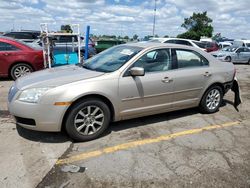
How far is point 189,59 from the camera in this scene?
5.14 meters

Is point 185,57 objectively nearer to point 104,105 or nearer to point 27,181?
point 104,105

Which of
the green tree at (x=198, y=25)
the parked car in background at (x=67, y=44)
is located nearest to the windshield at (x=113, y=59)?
the parked car in background at (x=67, y=44)

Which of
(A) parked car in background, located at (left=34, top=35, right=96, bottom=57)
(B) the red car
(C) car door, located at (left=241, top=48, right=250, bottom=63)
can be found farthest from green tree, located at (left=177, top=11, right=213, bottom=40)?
(B) the red car

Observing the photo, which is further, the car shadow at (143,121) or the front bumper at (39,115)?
the car shadow at (143,121)

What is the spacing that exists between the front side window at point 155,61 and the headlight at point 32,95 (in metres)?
1.58

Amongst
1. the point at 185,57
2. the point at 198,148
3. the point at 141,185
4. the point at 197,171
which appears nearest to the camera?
the point at 141,185

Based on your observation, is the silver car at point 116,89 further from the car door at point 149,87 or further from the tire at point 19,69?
the tire at point 19,69

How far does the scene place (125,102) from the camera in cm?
432

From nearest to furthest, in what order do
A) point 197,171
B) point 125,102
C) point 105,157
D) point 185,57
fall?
point 197,171, point 105,157, point 125,102, point 185,57

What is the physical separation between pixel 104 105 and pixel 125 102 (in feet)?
1.28

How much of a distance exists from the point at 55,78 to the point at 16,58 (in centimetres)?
517

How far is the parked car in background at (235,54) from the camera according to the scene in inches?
706

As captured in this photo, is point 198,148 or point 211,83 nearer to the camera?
point 198,148

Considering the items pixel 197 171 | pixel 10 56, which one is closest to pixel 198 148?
pixel 197 171
